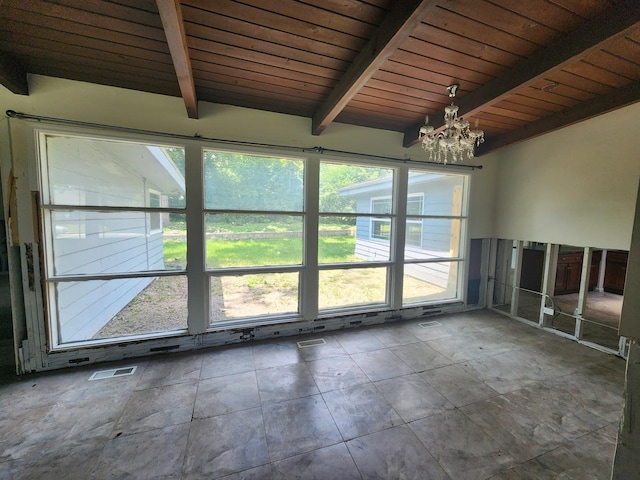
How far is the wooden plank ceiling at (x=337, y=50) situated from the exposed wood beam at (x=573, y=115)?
0.05 ft

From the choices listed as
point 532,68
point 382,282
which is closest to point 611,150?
point 532,68

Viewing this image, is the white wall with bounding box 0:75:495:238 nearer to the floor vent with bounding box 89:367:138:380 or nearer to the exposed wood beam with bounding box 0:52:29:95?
the exposed wood beam with bounding box 0:52:29:95

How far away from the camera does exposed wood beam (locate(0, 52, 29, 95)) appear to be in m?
2.07

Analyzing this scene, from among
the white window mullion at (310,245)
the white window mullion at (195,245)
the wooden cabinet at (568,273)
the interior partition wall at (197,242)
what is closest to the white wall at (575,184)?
the interior partition wall at (197,242)

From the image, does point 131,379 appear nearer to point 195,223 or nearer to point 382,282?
point 195,223

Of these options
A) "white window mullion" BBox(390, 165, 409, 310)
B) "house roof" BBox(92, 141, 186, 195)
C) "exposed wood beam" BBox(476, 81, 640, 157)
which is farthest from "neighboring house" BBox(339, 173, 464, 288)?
"house roof" BBox(92, 141, 186, 195)

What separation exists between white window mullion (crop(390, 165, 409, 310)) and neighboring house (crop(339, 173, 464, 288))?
11 centimetres

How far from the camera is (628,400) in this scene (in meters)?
0.68

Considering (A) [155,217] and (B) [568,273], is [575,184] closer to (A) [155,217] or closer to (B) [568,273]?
(B) [568,273]

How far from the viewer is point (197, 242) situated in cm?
299

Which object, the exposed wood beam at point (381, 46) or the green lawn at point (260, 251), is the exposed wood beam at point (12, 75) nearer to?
the green lawn at point (260, 251)

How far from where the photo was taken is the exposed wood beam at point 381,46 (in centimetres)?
155

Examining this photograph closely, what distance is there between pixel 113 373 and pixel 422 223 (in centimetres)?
433

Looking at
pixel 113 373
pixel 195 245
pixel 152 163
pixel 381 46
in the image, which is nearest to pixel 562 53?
pixel 381 46
